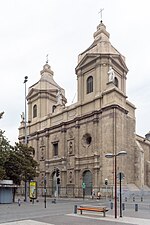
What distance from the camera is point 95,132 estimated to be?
50500mm

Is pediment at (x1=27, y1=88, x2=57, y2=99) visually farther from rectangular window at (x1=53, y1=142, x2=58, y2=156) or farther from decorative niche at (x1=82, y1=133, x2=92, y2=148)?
decorative niche at (x1=82, y1=133, x2=92, y2=148)

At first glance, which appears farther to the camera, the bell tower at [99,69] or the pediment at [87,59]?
the pediment at [87,59]

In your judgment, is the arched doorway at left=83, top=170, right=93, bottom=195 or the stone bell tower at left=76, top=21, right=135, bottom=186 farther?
the arched doorway at left=83, top=170, right=93, bottom=195

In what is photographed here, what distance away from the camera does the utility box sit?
3397 centimetres

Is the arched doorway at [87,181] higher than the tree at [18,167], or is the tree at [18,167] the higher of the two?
the tree at [18,167]

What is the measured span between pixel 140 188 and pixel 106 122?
1203cm

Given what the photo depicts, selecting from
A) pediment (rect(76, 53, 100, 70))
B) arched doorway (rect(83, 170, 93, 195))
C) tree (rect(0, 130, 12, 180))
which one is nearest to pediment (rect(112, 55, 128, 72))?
pediment (rect(76, 53, 100, 70))

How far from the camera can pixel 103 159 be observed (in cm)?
4750

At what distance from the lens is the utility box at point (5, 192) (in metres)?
34.0

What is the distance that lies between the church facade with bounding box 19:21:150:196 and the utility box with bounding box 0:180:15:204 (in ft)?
54.2

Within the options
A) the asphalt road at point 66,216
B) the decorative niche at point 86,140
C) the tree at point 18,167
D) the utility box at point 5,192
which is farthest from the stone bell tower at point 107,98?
the asphalt road at point 66,216

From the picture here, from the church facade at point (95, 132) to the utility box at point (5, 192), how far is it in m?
16.5

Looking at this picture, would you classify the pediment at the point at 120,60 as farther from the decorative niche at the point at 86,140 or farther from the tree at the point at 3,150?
the tree at the point at 3,150

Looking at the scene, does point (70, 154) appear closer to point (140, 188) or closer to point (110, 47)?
point (140, 188)
